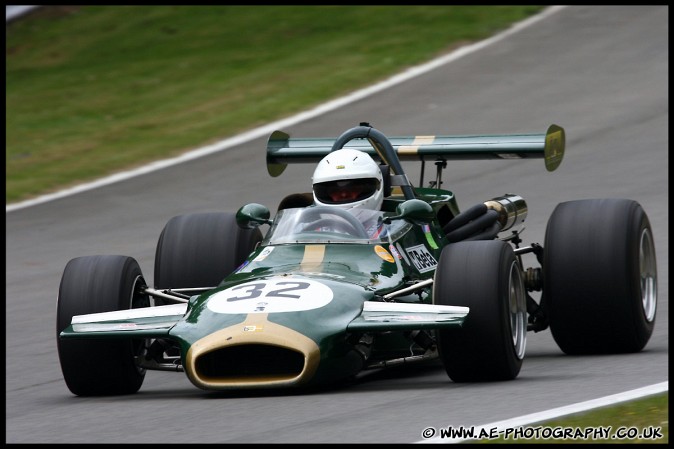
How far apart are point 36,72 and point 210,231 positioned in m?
17.2

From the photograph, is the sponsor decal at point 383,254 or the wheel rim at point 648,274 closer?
the sponsor decal at point 383,254

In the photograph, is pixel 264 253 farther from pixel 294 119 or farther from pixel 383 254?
pixel 294 119

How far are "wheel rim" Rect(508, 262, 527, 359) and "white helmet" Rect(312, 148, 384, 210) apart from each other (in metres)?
1.35

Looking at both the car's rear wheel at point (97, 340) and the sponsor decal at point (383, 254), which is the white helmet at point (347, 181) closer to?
the sponsor decal at point (383, 254)

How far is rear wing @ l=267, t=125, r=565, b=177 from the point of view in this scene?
427 inches

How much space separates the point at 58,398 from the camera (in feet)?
28.9

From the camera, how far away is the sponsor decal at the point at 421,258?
9523mm

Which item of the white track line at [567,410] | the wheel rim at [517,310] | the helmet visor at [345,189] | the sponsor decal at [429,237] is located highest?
the helmet visor at [345,189]

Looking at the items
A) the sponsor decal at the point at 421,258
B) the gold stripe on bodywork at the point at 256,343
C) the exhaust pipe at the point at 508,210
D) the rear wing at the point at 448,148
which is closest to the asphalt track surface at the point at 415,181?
the gold stripe on bodywork at the point at 256,343

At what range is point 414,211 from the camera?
936cm

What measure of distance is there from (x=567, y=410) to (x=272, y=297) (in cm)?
190

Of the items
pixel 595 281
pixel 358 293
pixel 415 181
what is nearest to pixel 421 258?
pixel 595 281

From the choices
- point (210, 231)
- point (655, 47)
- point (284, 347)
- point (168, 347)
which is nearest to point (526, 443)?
point (284, 347)

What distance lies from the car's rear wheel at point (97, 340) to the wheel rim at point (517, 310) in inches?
88.7
